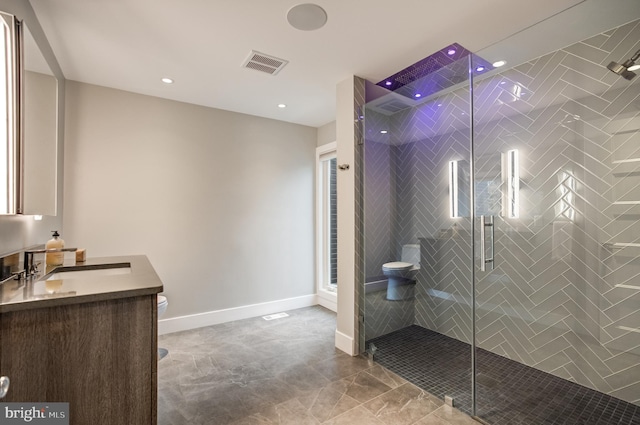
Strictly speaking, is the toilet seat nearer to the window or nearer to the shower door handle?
the shower door handle

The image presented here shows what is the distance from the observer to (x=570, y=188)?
2217mm

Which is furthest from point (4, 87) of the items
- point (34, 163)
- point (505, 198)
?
point (505, 198)

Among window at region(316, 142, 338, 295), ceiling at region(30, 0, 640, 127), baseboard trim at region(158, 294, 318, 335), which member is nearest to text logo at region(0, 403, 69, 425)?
ceiling at region(30, 0, 640, 127)

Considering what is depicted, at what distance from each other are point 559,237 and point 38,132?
392 cm

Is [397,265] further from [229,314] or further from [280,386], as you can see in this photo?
[229,314]

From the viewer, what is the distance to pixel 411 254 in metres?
3.06

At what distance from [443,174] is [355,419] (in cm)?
222

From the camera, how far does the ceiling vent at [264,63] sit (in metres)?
2.45

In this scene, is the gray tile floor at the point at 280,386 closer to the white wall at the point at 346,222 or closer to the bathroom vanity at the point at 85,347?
the white wall at the point at 346,222

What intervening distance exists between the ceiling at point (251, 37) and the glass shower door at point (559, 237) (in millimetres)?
525

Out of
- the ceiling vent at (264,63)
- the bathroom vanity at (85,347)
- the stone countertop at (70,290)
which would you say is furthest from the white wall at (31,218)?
the ceiling vent at (264,63)

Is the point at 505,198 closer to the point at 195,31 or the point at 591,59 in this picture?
the point at 591,59

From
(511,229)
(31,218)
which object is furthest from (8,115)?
(511,229)

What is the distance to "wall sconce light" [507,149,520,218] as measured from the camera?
2.44 meters
